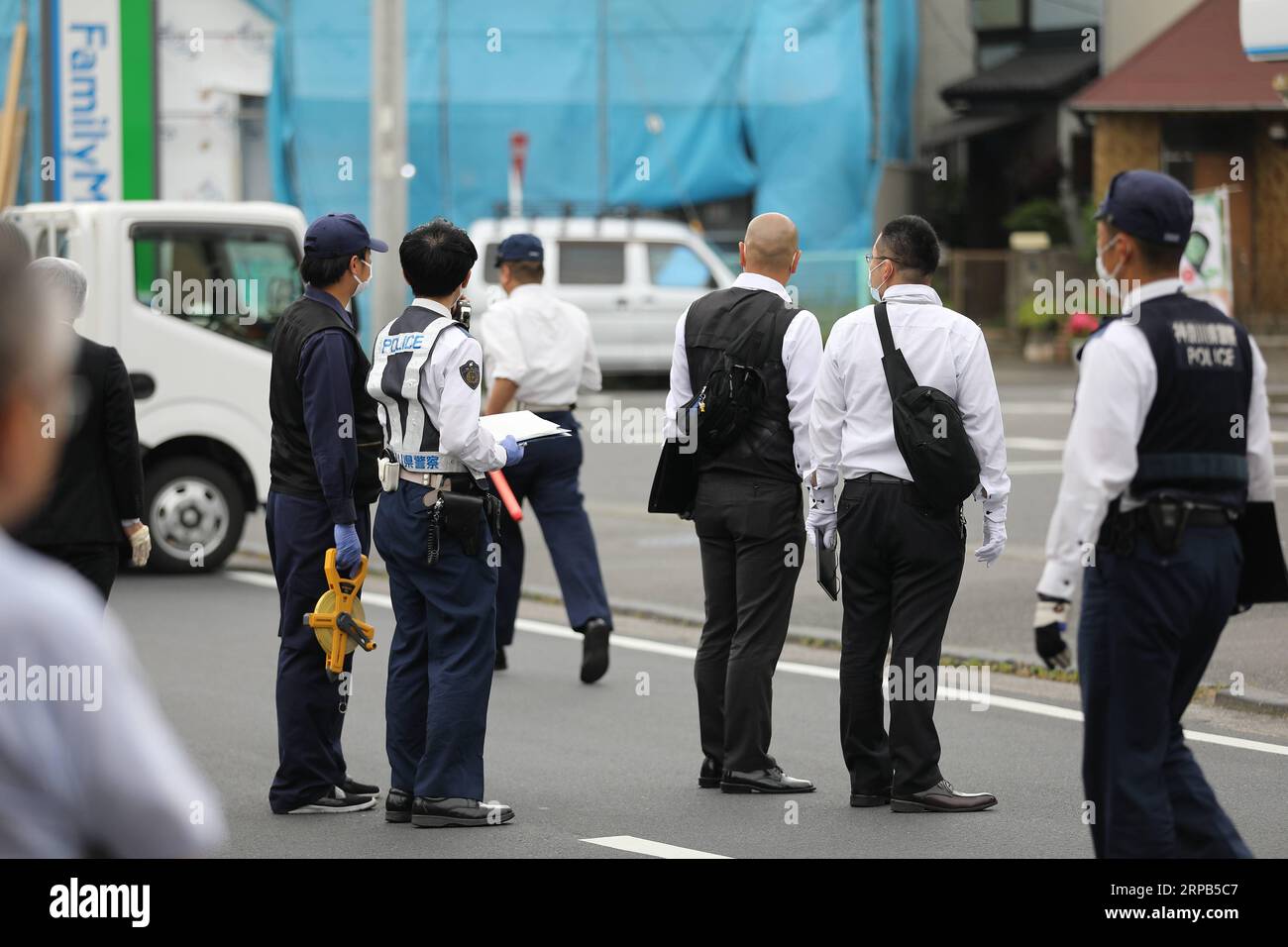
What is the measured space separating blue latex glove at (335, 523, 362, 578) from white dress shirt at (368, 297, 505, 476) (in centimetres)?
40

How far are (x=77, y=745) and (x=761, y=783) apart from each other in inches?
189

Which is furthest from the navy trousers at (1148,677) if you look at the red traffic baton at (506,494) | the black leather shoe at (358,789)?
the red traffic baton at (506,494)

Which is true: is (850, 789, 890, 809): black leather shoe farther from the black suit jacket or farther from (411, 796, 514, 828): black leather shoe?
the black suit jacket

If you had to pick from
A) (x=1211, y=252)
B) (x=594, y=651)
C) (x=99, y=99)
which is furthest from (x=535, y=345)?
→ (x=99, y=99)

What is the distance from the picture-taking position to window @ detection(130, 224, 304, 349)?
1205cm

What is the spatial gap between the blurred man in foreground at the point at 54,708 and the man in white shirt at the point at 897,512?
14.2 ft

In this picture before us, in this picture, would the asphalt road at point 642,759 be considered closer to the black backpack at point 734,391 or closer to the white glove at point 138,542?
the white glove at point 138,542

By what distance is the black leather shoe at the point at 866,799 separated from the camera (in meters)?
6.57

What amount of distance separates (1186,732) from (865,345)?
2391 mm

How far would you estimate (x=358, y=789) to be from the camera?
675 centimetres

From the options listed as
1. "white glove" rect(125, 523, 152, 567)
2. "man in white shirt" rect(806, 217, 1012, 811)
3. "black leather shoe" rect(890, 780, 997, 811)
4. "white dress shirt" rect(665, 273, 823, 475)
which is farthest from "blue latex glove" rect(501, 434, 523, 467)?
"black leather shoe" rect(890, 780, 997, 811)

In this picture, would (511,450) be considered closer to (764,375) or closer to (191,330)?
(764,375)

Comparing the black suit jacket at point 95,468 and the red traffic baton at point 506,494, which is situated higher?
the black suit jacket at point 95,468

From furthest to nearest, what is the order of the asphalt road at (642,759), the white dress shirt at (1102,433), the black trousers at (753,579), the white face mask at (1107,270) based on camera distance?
the black trousers at (753,579) < the asphalt road at (642,759) < the white face mask at (1107,270) < the white dress shirt at (1102,433)
